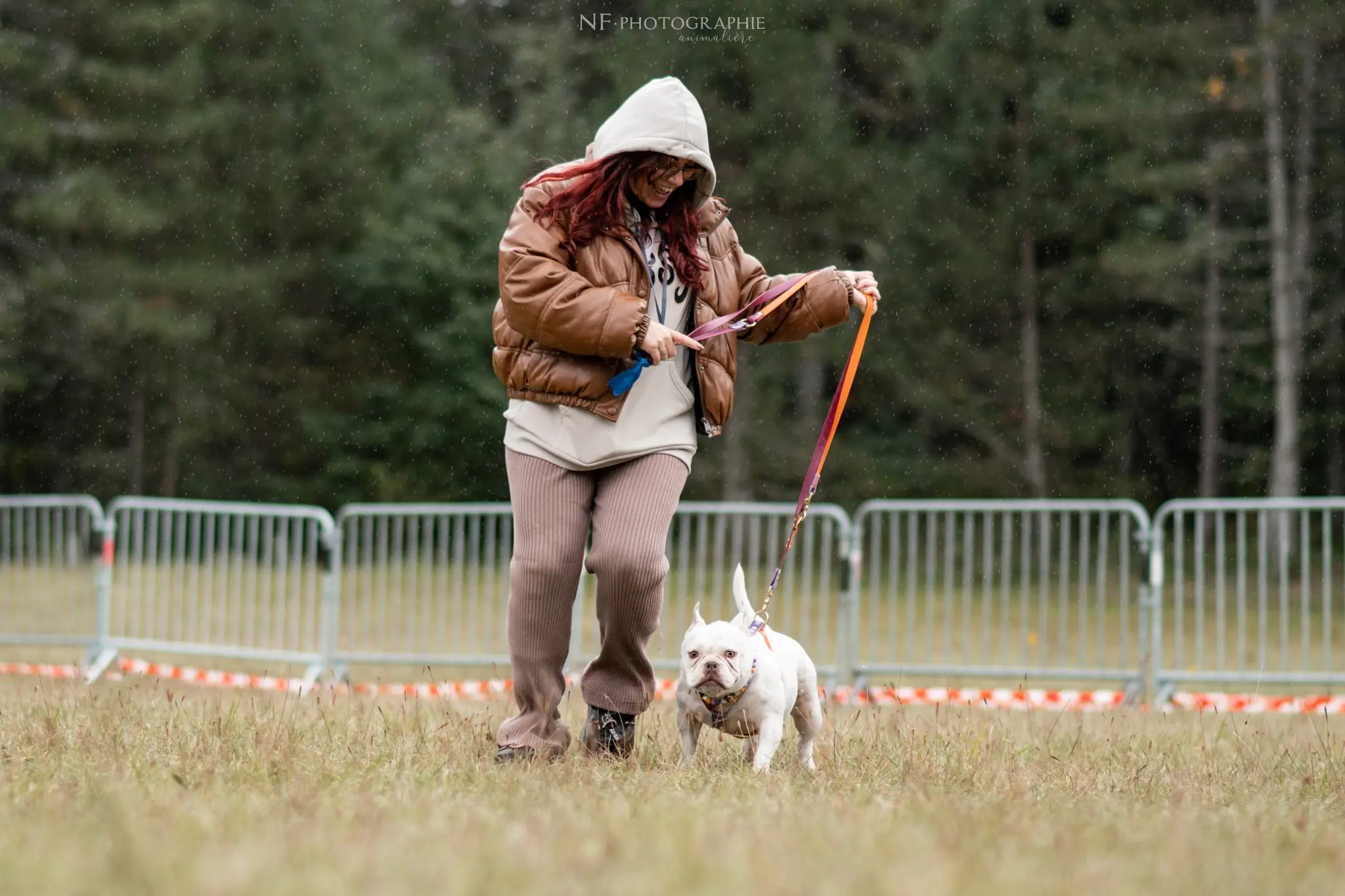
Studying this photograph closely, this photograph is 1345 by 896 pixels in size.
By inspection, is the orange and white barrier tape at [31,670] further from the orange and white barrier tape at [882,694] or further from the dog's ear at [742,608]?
the dog's ear at [742,608]

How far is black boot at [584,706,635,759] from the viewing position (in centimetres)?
493

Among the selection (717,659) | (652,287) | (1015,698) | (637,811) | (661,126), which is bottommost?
(1015,698)

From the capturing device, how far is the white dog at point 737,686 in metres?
4.78

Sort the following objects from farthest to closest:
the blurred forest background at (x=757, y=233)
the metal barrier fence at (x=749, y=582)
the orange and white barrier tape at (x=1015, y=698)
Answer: the blurred forest background at (x=757, y=233), the metal barrier fence at (x=749, y=582), the orange and white barrier tape at (x=1015, y=698)

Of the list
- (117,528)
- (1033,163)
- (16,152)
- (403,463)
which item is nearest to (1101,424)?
(1033,163)

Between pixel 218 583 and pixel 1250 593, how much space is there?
24.2 feet

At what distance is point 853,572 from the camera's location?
34.0 feet

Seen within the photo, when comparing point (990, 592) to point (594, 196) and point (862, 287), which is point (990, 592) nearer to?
point (862, 287)

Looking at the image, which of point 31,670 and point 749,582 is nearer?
point 31,670

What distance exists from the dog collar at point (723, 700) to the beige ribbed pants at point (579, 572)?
229 mm

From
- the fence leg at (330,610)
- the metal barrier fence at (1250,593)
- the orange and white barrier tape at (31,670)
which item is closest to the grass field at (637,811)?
the metal barrier fence at (1250,593)

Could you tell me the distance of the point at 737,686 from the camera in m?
4.81

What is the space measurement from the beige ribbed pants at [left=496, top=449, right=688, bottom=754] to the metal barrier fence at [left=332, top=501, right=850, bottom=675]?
5.80 m

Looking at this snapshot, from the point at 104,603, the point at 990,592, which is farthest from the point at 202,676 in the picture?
the point at 990,592
